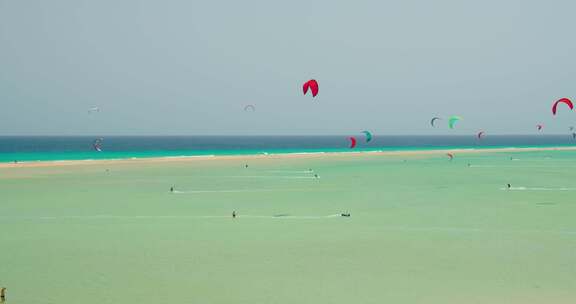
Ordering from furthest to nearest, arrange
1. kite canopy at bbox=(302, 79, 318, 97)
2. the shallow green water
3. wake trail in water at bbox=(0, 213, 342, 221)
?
1. kite canopy at bbox=(302, 79, 318, 97)
2. wake trail in water at bbox=(0, 213, 342, 221)
3. the shallow green water

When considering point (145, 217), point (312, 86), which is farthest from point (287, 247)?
point (312, 86)

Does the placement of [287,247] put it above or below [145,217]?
below

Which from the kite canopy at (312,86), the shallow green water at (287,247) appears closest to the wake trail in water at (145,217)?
the shallow green water at (287,247)

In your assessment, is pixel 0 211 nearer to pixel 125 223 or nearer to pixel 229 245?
pixel 125 223

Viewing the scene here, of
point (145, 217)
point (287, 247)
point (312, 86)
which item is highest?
point (312, 86)

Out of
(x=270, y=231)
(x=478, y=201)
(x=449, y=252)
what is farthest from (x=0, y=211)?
(x=478, y=201)

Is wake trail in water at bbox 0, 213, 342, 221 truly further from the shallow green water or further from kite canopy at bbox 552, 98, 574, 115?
kite canopy at bbox 552, 98, 574, 115

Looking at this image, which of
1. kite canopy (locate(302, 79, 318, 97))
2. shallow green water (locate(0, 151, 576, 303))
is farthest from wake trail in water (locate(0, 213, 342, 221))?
kite canopy (locate(302, 79, 318, 97))

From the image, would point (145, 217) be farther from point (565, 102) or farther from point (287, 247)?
point (565, 102)
